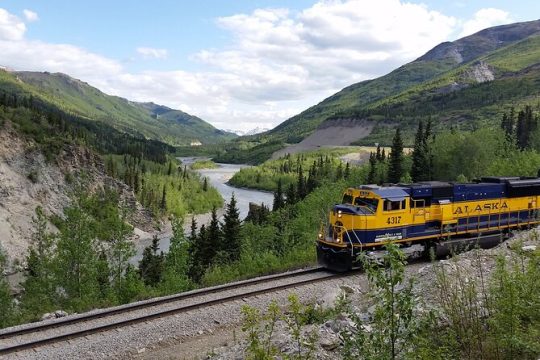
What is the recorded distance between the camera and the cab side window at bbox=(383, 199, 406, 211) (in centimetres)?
2245

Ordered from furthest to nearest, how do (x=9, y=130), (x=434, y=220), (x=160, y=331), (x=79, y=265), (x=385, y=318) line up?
(x=9, y=130) < (x=79, y=265) < (x=434, y=220) < (x=160, y=331) < (x=385, y=318)

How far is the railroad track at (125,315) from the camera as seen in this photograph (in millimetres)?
14031

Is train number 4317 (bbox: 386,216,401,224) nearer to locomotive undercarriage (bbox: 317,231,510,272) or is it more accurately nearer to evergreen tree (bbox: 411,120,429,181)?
locomotive undercarriage (bbox: 317,231,510,272)

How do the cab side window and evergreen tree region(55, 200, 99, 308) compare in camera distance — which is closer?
the cab side window

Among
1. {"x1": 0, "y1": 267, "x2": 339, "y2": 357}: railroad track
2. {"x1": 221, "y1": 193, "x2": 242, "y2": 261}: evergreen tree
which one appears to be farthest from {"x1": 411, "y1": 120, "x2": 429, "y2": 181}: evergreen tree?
{"x1": 0, "y1": 267, "x2": 339, "y2": 357}: railroad track

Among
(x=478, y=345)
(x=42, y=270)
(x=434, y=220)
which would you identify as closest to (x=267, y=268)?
(x=434, y=220)

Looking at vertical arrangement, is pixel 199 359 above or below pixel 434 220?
below

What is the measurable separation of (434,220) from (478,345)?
16155 millimetres

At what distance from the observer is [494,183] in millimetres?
27953

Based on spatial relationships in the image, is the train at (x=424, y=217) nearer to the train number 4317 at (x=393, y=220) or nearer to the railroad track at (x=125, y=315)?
the train number 4317 at (x=393, y=220)

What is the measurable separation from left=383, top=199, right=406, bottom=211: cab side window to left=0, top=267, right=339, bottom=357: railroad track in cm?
481

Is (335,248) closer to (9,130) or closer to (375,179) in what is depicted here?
(375,179)

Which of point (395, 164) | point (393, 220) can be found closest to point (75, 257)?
point (393, 220)

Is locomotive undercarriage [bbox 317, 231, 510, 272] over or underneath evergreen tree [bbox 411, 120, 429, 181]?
underneath
